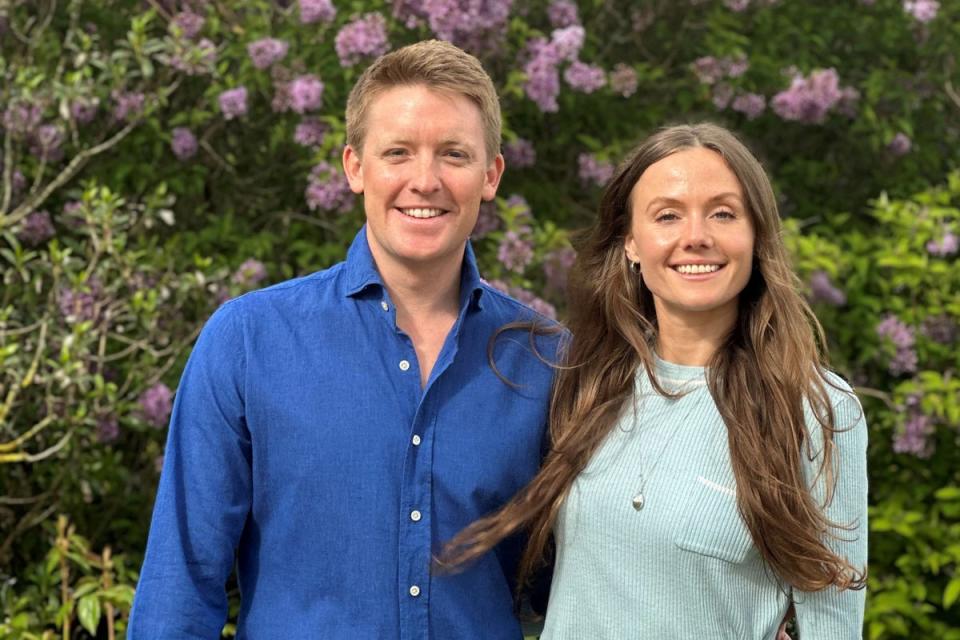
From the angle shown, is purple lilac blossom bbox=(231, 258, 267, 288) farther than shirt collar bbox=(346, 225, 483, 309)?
Yes

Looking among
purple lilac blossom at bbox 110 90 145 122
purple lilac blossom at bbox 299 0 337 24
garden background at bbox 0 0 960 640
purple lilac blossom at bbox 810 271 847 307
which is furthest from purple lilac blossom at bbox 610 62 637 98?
purple lilac blossom at bbox 110 90 145 122

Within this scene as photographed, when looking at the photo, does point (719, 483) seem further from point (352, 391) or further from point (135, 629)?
point (135, 629)

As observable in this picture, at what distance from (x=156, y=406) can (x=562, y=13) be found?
199 cm

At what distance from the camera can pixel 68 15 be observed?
507 cm

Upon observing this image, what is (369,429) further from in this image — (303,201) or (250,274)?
(303,201)

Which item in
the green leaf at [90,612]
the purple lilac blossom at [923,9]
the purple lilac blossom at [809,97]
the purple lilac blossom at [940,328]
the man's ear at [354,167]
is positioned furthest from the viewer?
the purple lilac blossom at [923,9]

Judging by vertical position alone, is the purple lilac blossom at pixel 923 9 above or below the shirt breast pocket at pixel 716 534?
above

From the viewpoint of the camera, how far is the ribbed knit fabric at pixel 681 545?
2.39m

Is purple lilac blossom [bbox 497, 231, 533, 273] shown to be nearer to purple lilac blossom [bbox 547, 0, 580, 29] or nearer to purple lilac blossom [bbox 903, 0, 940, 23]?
purple lilac blossom [bbox 547, 0, 580, 29]

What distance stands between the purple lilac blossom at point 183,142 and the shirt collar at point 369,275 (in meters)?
2.37

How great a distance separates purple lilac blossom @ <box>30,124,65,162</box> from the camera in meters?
4.62

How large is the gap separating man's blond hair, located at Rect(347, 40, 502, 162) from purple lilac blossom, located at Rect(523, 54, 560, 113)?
85.5 inches

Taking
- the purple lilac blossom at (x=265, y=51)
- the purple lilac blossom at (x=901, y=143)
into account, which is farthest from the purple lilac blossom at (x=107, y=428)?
the purple lilac blossom at (x=901, y=143)

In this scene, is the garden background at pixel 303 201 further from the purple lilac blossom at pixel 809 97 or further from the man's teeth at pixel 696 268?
the man's teeth at pixel 696 268
